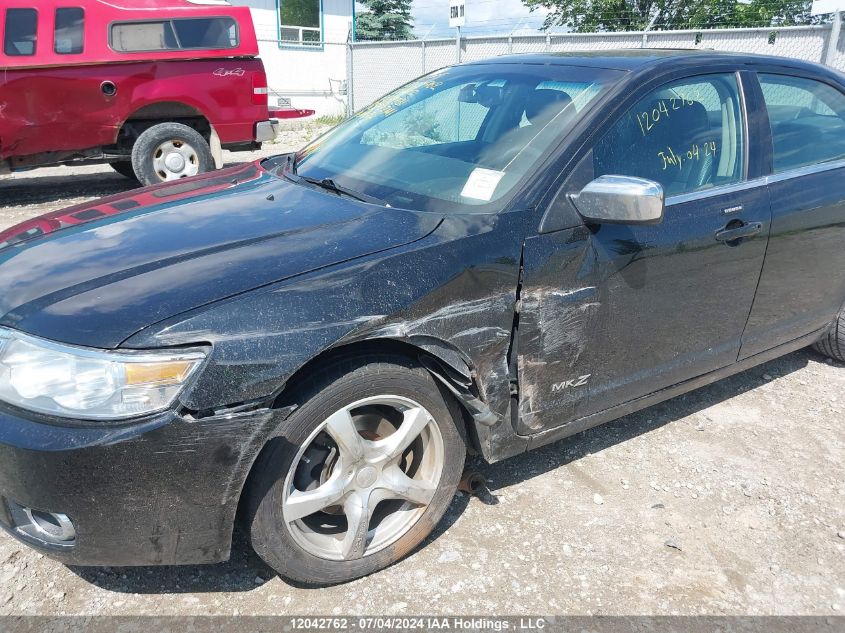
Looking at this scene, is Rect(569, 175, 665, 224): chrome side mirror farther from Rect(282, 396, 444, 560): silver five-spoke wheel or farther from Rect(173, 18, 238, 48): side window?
Rect(173, 18, 238, 48): side window

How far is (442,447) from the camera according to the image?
248 cm

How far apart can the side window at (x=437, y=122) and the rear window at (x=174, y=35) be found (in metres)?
5.90

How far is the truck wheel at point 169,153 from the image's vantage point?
26.6 feet

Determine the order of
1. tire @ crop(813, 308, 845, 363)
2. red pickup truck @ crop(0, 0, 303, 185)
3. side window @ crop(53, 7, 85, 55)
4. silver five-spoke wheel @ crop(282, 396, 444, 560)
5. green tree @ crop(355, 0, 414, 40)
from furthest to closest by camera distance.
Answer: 1. green tree @ crop(355, 0, 414, 40)
2. side window @ crop(53, 7, 85, 55)
3. red pickup truck @ crop(0, 0, 303, 185)
4. tire @ crop(813, 308, 845, 363)
5. silver five-spoke wheel @ crop(282, 396, 444, 560)

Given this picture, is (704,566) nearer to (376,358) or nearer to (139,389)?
(376,358)

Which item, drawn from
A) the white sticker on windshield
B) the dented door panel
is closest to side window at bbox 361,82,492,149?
the white sticker on windshield

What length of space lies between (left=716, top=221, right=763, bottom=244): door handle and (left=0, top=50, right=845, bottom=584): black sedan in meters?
0.01

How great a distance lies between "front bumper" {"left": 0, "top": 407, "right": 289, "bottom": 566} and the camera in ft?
6.19

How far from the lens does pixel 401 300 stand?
2.21 meters

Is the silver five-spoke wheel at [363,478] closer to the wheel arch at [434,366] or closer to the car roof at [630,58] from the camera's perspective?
the wheel arch at [434,366]

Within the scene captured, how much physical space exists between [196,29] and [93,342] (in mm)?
7525

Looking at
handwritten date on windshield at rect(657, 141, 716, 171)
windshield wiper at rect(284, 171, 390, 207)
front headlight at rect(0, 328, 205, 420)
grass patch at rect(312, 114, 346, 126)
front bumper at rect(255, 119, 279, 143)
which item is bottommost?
grass patch at rect(312, 114, 346, 126)

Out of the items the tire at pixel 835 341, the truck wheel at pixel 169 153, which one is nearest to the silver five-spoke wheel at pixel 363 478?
the tire at pixel 835 341

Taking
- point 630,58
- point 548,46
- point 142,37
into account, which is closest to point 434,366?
point 630,58
